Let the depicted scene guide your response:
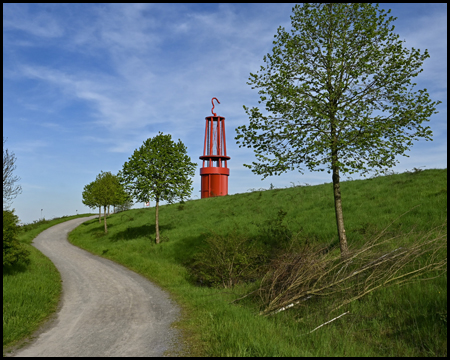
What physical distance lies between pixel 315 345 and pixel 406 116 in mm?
9090

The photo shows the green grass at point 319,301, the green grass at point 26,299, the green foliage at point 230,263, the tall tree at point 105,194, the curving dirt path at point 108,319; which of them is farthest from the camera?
the tall tree at point 105,194

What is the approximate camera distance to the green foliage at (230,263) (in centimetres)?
1393

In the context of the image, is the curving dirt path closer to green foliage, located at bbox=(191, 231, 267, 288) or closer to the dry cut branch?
green foliage, located at bbox=(191, 231, 267, 288)

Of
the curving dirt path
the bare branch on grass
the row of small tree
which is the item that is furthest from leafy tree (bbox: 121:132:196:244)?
the bare branch on grass

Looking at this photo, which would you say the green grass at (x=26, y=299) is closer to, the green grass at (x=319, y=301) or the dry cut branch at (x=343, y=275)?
the green grass at (x=319, y=301)

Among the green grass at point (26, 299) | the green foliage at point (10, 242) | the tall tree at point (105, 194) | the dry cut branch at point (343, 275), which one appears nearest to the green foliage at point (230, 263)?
the dry cut branch at point (343, 275)

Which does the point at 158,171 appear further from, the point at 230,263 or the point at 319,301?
the point at 319,301

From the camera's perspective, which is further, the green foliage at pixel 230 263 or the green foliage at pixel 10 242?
the green foliage at pixel 230 263

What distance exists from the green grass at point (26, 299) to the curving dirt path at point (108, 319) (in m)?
0.44

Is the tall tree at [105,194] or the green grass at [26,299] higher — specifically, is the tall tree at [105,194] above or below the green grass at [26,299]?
above

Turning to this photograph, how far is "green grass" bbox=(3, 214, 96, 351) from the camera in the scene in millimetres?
8344

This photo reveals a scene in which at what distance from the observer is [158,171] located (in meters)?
26.4

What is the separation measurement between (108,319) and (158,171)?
57.8ft

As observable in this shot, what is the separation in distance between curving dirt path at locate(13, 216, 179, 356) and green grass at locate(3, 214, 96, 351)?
0.44 metres
